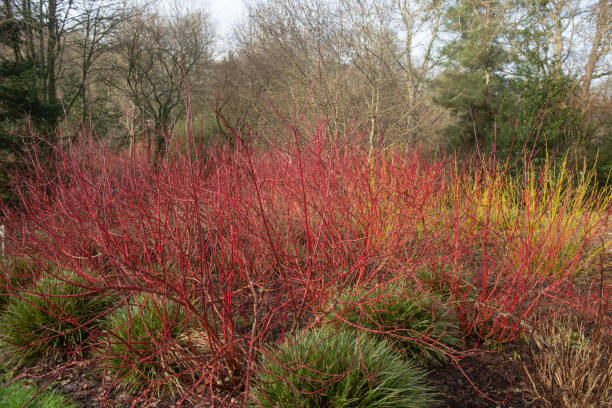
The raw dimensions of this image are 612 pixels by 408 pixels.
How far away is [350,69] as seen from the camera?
29.3 feet

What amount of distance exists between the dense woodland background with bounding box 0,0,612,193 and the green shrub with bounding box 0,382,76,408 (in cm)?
329

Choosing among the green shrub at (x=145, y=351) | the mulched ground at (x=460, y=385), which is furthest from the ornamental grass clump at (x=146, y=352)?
the mulched ground at (x=460, y=385)

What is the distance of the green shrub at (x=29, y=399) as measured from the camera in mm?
2121

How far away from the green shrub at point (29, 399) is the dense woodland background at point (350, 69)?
129 inches

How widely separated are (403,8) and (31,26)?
31.3 ft

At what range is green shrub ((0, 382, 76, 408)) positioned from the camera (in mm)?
2121

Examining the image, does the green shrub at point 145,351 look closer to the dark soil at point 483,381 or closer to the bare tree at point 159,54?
the dark soil at point 483,381

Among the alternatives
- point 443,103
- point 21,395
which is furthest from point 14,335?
point 443,103

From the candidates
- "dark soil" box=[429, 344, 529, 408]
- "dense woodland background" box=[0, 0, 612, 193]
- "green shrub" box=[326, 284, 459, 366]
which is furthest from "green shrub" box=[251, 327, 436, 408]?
"dense woodland background" box=[0, 0, 612, 193]

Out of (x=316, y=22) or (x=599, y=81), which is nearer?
(x=316, y=22)

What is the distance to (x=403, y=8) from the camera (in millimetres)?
8945

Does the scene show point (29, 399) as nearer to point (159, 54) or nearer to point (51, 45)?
point (51, 45)

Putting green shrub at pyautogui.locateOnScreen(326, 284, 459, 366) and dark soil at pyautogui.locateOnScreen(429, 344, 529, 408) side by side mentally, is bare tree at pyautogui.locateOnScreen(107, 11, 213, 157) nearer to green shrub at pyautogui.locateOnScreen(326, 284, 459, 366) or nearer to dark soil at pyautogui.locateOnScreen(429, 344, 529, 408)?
green shrub at pyautogui.locateOnScreen(326, 284, 459, 366)

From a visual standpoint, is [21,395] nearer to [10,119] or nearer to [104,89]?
[10,119]
